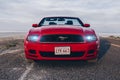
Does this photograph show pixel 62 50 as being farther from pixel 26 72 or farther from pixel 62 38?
pixel 26 72

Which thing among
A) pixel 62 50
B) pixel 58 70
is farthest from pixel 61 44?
pixel 58 70

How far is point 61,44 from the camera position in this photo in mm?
6879

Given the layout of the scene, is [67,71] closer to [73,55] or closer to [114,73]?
[73,55]

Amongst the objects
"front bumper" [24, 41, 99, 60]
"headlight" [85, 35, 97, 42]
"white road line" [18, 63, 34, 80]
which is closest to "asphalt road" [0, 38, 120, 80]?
"white road line" [18, 63, 34, 80]

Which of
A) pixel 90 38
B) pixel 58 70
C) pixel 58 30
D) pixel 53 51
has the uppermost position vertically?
pixel 58 30

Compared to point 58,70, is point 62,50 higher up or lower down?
higher up

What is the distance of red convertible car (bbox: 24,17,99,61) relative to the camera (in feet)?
22.5

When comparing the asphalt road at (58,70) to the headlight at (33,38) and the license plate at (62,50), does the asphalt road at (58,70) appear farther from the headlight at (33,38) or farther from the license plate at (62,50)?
the headlight at (33,38)

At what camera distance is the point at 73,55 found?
6.95 metres

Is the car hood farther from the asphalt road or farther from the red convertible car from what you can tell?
the asphalt road

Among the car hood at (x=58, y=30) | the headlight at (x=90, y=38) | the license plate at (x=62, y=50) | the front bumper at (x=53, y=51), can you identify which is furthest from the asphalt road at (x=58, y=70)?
the car hood at (x=58, y=30)

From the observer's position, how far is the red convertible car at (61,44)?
6867 mm

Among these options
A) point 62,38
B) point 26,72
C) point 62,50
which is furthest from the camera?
point 62,38

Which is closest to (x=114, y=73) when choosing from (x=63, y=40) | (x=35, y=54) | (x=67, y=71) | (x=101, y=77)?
(x=101, y=77)
